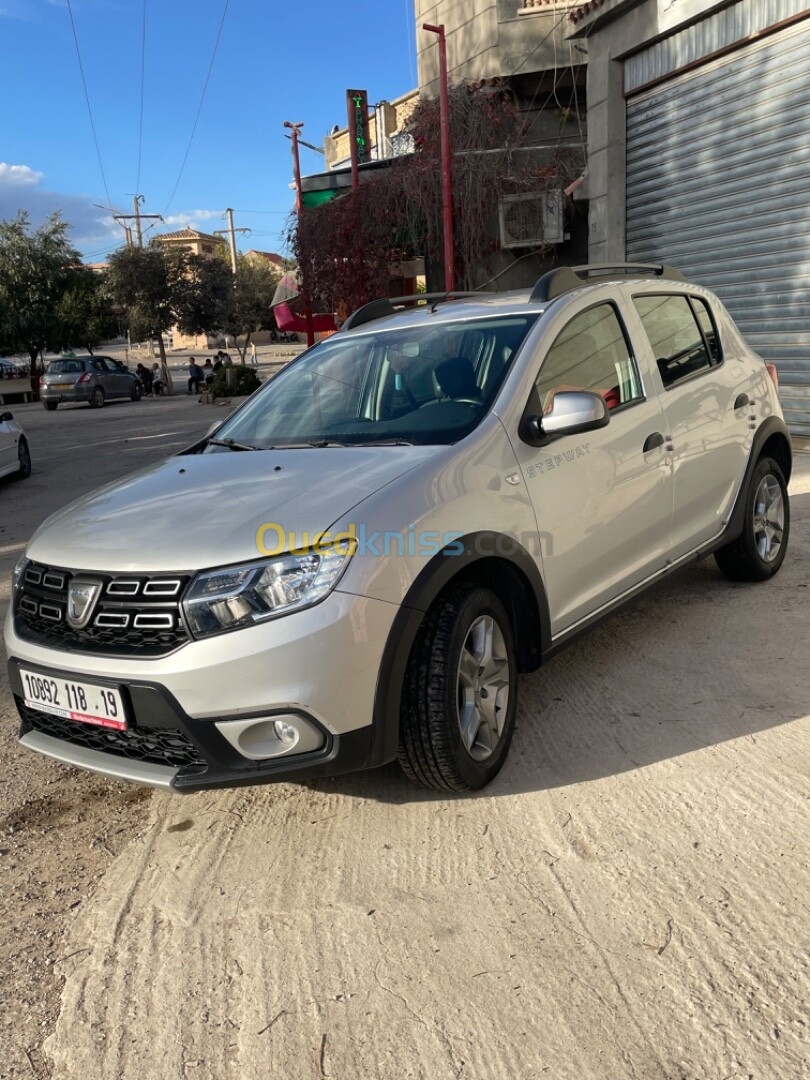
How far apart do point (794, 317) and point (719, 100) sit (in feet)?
8.60

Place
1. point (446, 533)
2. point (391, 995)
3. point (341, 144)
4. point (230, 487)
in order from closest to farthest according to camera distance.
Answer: point (391, 995) < point (446, 533) < point (230, 487) < point (341, 144)

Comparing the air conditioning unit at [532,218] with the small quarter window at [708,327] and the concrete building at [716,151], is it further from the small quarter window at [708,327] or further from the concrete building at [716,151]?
the small quarter window at [708,327]

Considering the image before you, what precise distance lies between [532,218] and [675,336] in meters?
11.3

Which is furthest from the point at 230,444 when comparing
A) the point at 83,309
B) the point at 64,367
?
the point at 83,309

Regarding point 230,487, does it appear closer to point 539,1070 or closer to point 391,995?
point 391,995

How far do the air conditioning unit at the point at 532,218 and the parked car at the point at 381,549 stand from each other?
10995 millimetres

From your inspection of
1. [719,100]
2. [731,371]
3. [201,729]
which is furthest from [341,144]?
[201,729]

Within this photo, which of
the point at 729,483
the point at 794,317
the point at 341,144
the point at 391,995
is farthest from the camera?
the point at 341,144

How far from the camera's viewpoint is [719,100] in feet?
32.4

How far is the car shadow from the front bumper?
0.63 metres

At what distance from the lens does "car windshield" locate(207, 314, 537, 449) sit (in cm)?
333

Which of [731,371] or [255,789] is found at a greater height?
[731,371]

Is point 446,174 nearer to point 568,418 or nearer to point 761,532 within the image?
point 761,532

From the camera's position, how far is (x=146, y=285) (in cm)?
3462
